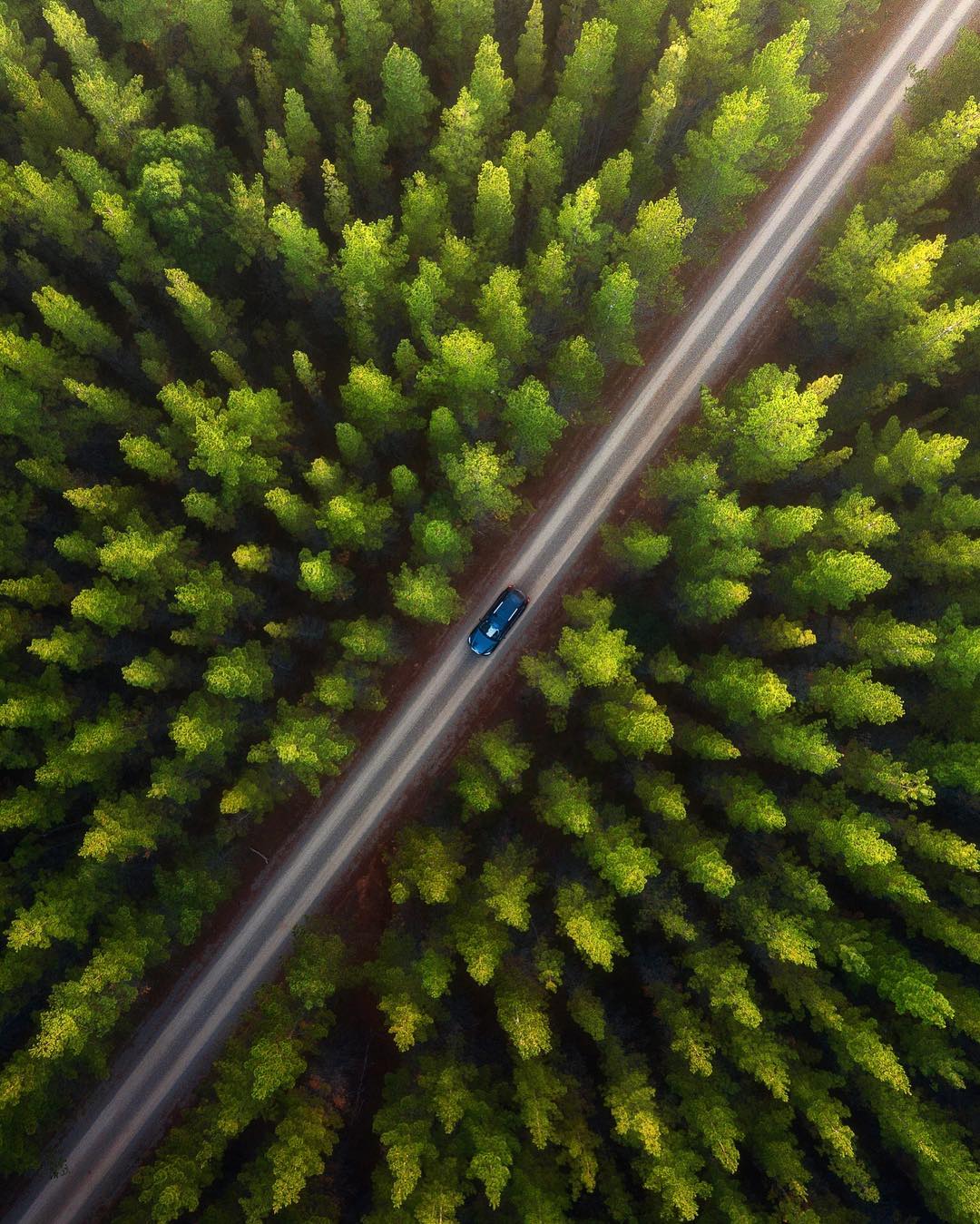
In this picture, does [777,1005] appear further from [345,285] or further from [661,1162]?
[345,285]

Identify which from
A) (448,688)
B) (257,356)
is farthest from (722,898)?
(257,356)

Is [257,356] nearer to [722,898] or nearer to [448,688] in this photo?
[448,688]

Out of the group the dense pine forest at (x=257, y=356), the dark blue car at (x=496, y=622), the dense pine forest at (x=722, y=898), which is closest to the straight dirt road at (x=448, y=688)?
the dark blue car at (x=496, y=622)

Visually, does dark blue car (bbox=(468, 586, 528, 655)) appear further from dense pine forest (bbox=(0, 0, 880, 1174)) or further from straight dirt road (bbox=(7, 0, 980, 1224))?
dense pine forest (bbox=(0, 0, 880, 1174))

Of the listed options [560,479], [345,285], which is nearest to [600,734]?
[560,479]

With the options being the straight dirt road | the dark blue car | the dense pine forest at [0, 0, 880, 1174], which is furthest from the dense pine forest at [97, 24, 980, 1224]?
the dense pine forest at [0, 0, 880, 1174]

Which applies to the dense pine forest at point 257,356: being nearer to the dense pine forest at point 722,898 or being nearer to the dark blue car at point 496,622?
the dark blue car at point 496,622
